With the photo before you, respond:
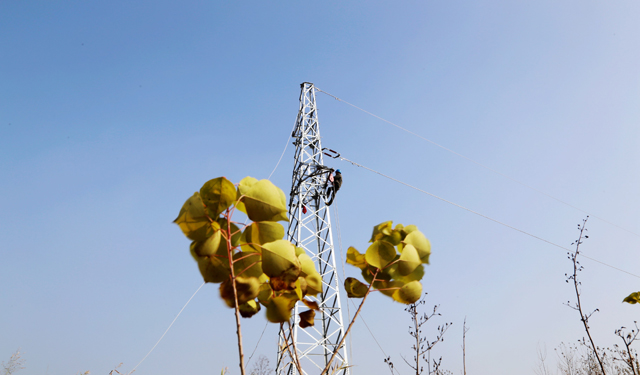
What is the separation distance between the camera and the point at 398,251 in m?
0.67

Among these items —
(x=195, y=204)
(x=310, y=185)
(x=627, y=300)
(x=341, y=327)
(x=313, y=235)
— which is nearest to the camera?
(x=195, y=204)

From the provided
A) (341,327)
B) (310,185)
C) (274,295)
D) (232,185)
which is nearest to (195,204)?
(232,185)

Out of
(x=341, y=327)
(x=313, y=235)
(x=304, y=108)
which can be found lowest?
(x=341, y=327)

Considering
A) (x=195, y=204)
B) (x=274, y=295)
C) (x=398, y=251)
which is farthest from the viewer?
(x=398, y=251)

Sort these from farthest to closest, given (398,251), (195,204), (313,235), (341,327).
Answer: (313,235) < (341,327) < (398,251) < (195,204)

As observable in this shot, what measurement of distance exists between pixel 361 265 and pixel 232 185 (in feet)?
1.16

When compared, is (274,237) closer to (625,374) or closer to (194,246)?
(194,246)

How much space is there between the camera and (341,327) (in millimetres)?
6766

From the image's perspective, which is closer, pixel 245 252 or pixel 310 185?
pixel 245 252

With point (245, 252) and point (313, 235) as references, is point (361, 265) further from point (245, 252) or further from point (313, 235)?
point (313, 235)

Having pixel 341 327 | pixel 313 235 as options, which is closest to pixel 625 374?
pixel 341 327

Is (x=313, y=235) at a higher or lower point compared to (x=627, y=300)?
higher

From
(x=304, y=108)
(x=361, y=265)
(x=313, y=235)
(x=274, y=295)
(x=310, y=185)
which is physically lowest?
(x=274, y=295)

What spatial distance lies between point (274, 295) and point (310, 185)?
25.2 feet
